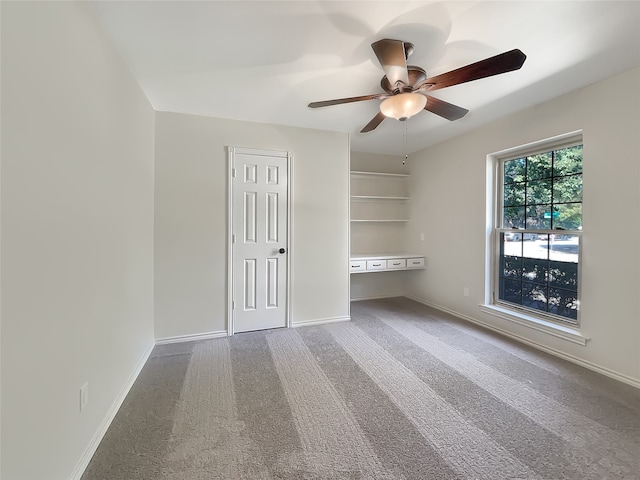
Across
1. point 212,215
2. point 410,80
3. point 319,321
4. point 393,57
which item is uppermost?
point 410,80

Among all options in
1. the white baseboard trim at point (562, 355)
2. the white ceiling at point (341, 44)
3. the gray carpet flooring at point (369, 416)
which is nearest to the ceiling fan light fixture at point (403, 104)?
the white ceiling at point (341, 44)

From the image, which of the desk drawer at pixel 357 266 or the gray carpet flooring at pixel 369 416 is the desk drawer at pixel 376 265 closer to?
the desk drawer at pixel 357 266

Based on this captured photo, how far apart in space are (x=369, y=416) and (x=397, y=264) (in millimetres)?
2578

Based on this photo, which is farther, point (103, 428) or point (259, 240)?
point (259, 240)

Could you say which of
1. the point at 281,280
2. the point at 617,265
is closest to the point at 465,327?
the point at 617,265

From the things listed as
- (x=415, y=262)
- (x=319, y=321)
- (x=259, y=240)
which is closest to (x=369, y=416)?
(x=319, y=321)

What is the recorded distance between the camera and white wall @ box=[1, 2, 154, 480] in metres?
0.98

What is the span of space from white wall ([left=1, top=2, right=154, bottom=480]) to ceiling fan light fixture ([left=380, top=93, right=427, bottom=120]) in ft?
5.91

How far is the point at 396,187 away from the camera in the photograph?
473 centimetres

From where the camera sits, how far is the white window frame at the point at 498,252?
2.57 meters

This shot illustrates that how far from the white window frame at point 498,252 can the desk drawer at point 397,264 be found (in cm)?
110

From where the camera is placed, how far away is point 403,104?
1.96 m

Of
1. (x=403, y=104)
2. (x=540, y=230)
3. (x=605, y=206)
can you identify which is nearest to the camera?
(x=403, y=104)

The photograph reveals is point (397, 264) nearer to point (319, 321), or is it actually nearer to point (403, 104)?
point (319, 321)
